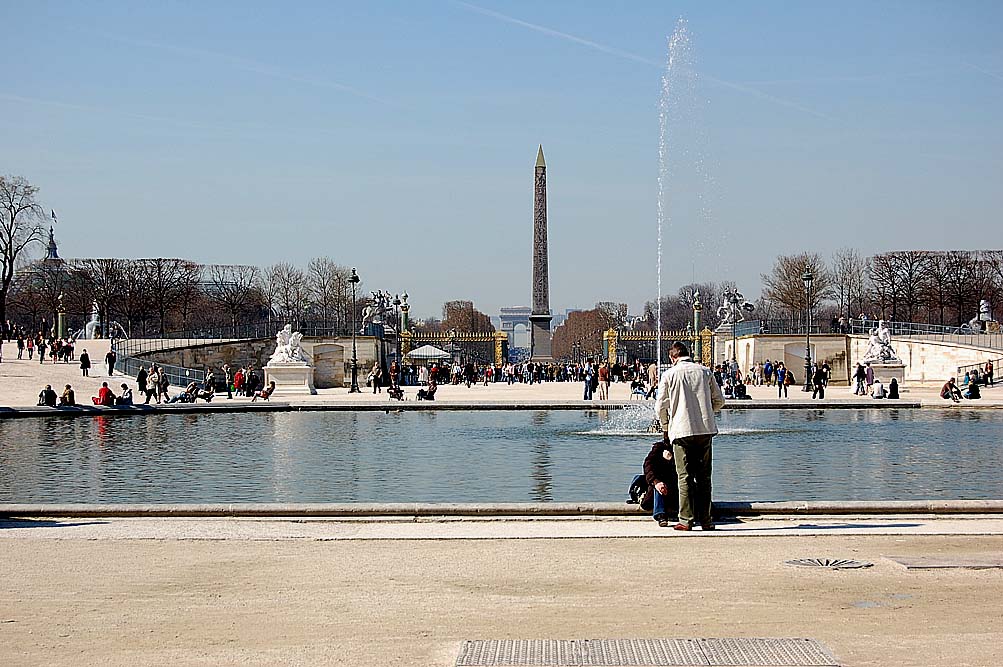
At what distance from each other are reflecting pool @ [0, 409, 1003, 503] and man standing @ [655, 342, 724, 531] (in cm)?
372

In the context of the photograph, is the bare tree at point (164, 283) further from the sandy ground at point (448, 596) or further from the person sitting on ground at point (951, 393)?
the sandy ground at point (448, 596)

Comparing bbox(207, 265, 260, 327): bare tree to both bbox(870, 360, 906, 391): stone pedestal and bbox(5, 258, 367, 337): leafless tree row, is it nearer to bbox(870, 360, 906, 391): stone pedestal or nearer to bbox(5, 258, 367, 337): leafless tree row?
bbox(5, 258, 367, 337): leafless tree row

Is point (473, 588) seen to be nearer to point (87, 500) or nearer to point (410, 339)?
point (87, 500)

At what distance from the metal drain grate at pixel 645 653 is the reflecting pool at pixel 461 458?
7392 millimetres

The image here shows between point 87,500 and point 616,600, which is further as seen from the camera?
point 87,500

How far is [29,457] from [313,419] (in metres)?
11.4

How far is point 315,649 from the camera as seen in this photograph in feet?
19.6

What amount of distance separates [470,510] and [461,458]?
8399 mm

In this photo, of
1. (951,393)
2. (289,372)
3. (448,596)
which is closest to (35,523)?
(448,596)

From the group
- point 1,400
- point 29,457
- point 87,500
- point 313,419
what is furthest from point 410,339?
point 87,500

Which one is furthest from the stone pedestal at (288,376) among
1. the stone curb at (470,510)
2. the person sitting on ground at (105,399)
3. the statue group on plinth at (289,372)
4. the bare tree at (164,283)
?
the stone curb at (470,510)

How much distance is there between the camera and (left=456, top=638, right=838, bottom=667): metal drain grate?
5.71 meters

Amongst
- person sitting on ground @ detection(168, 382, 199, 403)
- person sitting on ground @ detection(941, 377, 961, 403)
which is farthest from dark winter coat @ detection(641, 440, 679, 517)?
person sitting on ground @ detection(168, 382, 199, 403)

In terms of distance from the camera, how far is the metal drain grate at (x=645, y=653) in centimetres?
571
